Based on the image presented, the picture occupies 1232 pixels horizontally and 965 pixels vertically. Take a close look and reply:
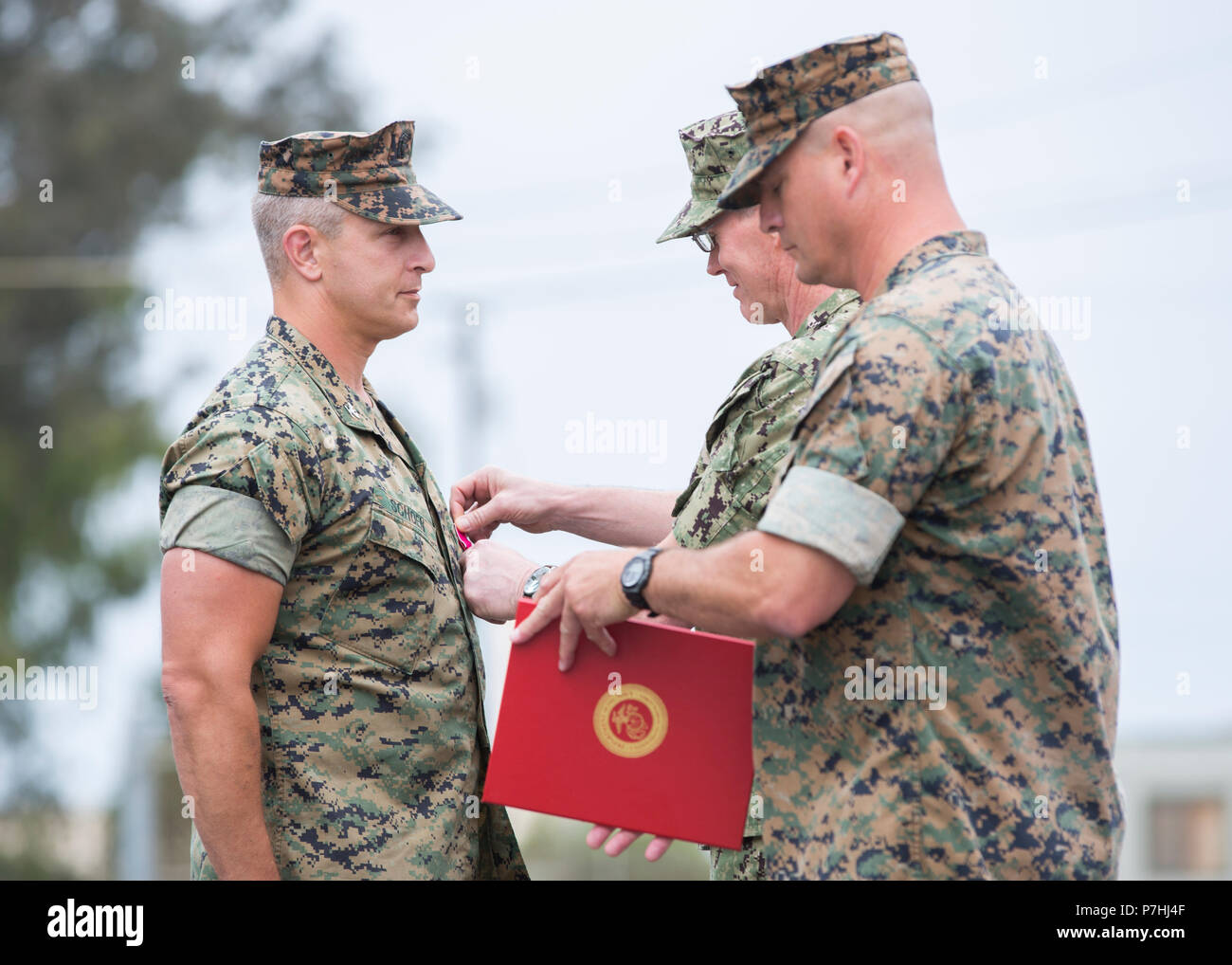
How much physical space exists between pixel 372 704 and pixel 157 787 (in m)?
16.8

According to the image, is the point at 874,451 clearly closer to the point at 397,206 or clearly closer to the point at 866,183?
the point at 866,183

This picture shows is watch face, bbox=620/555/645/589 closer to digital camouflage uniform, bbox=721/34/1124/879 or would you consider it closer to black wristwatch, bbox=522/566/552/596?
digital camouflage uniform, bbox=721/34/1124/879

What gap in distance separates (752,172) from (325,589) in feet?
4.58

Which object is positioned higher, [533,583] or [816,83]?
[816,83]

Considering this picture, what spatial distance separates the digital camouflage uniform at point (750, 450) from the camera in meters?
3.48

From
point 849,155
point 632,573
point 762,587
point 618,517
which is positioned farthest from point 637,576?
point 618,517

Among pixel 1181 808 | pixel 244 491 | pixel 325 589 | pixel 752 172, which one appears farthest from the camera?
pixel 1181 808

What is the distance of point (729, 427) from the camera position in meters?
3.60

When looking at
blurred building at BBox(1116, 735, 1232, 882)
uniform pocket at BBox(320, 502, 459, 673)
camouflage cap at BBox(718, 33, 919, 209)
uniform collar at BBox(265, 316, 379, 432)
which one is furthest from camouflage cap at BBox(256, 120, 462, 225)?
blurred building at BBox(1116, 735, 1232, 882)

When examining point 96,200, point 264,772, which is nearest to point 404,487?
point 264,772

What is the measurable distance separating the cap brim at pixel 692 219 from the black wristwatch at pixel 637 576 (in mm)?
1339

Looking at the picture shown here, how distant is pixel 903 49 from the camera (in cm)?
288

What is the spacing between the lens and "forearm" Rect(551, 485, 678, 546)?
177 inches
